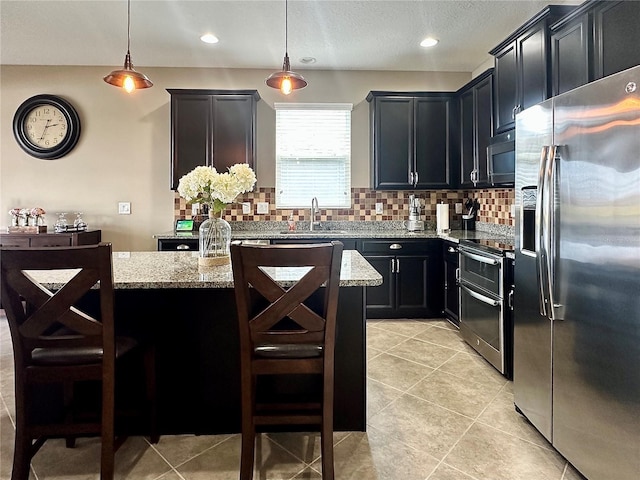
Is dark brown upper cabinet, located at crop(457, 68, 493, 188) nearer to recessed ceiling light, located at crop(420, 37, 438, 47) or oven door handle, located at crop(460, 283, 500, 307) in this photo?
recessed ceiling light, located at crop(420, 37, 438, 47)

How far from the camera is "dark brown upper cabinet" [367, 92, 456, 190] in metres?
4.36

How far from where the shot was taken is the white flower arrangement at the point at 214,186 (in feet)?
7.15

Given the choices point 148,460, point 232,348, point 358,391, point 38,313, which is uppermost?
point 38,313

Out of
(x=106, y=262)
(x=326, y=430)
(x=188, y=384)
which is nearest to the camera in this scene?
(x=106, y=262)

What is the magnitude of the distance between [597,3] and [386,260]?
8.58 feet

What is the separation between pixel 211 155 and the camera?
13.9 ft

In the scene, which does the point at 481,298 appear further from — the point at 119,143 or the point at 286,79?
the point at 119,143

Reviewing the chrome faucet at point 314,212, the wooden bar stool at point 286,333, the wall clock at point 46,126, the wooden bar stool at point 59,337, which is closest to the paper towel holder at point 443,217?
the chrome faucet at point 314,212

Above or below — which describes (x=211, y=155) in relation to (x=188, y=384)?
above

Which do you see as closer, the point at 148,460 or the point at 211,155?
the point at 148,460

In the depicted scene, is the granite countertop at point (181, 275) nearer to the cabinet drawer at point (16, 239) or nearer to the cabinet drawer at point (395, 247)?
the cabinet drawer at point (395, 247)

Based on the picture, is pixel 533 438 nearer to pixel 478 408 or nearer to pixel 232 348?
pixel 478 408

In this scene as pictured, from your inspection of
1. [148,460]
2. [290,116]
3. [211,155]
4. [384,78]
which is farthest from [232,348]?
[384,78]

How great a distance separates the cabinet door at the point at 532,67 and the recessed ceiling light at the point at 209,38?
2.62 meters
